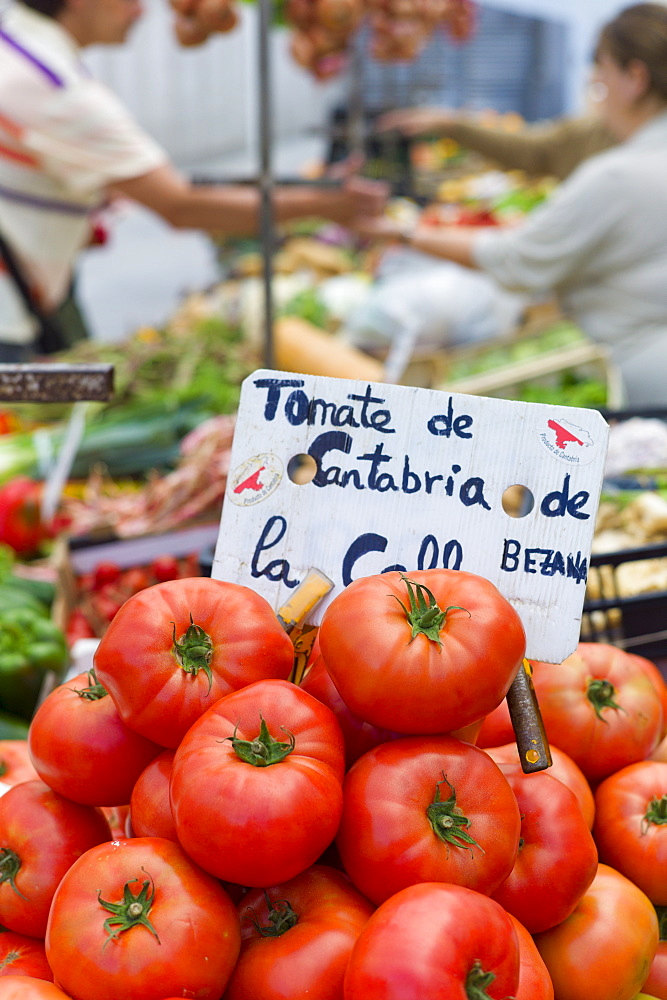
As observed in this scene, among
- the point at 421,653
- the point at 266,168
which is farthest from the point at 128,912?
the point at 266,168

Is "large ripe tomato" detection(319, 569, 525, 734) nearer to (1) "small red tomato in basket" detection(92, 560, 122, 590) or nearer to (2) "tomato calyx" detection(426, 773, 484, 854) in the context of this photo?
(2) "tomato calyx" detection(426, 773, 484, 854)

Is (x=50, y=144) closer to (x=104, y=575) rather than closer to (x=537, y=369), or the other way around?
(x=104, y=575)

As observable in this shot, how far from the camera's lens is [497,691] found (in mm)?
1022

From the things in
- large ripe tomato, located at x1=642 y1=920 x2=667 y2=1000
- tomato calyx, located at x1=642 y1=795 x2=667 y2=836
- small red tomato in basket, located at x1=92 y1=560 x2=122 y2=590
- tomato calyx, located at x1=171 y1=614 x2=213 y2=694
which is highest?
tomato calyx, located at x1=171 y1=614 x2=213 y2=694

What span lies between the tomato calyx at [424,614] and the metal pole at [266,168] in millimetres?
2384

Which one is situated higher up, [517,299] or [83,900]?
[83,900]

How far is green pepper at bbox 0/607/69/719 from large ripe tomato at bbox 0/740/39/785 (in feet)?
2.24

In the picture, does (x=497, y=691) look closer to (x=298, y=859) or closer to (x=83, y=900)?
(x=298, y=859)

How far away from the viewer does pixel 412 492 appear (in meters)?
1.28

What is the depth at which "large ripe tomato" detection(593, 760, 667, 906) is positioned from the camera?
1.19 meters

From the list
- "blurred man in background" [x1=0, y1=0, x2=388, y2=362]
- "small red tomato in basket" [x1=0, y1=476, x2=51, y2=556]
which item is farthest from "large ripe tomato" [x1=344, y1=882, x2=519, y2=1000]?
"blurred man in background" [x1=0, y1=0, x2=388, y2=362]

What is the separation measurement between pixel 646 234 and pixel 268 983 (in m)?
3.39

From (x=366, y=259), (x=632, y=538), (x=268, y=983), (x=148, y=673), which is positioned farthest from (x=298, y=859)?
(x=366, y=259)

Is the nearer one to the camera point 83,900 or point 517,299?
point 83,900
